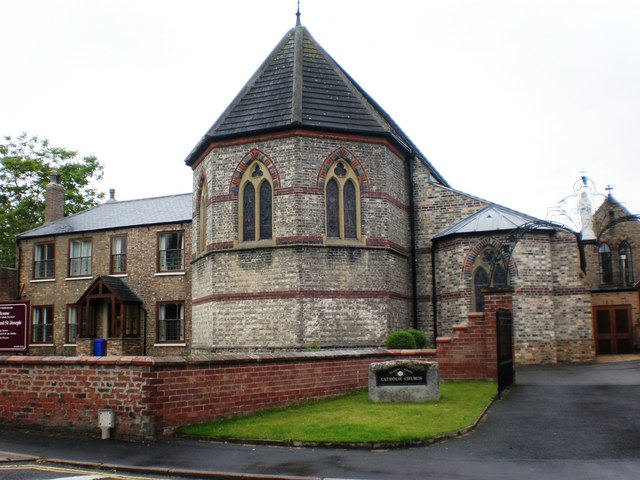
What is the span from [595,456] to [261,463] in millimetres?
4650

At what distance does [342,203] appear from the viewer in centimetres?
2058

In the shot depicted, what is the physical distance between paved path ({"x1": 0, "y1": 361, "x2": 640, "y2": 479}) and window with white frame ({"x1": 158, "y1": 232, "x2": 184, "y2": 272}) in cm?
1784

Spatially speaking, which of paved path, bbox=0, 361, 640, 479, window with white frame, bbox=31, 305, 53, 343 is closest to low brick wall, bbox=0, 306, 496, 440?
paved path, bbox=0, 361, 640, 479

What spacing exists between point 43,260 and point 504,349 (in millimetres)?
25419

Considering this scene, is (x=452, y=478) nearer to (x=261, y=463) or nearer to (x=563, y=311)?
(x=261, y=463)

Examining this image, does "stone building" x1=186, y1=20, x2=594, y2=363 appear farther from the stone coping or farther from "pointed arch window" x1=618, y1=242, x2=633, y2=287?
"pointed arch window" x1=618, y1=242, x2=633, y2=287

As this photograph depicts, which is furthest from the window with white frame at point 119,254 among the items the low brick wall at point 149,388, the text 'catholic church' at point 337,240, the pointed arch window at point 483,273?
the low brick wall at point 149,388

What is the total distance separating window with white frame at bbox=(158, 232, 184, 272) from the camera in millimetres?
29312

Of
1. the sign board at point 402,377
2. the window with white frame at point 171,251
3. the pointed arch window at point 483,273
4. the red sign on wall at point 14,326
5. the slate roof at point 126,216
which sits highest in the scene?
the slate roof at point 126,216

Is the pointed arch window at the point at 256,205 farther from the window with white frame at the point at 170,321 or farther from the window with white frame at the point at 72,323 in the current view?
the window with white frame at the point at 72,323

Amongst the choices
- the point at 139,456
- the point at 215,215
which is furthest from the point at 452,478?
the point at 215,215

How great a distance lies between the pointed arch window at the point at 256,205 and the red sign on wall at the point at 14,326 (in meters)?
6.94

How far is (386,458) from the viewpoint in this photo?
923 centimetres

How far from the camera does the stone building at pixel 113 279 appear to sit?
29.1 metres
